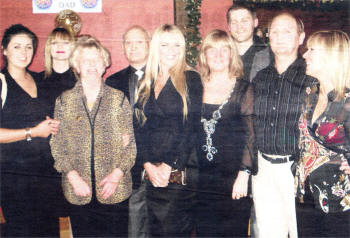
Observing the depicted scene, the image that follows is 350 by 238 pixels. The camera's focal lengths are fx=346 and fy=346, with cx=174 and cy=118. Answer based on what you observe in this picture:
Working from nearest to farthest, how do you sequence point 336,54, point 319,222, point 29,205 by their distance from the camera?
point 336,54, point 319,222, point 29,205

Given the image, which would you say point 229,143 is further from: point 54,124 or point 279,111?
point 54,124

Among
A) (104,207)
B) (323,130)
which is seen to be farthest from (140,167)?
(323,130)

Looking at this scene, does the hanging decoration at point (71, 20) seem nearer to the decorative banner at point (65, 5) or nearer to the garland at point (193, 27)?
the decorative banner at point (65, 5)

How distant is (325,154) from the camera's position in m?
1.16

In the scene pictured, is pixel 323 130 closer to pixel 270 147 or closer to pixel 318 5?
pixel 270 147

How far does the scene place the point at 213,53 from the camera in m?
1.15

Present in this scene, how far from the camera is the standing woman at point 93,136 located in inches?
47.1

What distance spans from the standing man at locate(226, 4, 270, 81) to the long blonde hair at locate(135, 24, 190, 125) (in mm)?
175

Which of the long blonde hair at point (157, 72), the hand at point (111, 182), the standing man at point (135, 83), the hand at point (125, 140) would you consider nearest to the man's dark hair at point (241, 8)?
the long blonde hair at point (157, 72)

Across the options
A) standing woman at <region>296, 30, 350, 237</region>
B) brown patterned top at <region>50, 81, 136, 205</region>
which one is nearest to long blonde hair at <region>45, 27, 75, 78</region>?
Answer: brown patterned top at <region>50, 81, 136, 205</region>

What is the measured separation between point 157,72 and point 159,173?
35cm

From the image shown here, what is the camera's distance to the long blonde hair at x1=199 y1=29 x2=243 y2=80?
44.9 inches

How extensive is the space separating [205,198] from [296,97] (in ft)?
1.53

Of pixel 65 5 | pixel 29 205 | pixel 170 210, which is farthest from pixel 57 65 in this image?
pixel 170 210
